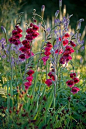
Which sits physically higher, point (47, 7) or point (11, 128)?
point (47, 7)

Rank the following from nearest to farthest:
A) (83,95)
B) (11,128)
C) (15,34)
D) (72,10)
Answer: (11,128)
(15,34)
(83,95)
(72,10)

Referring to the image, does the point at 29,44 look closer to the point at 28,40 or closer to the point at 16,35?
the point at 28,40

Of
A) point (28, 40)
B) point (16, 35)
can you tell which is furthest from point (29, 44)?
point (16, 35)

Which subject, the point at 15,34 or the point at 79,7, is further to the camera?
the point at 79,7

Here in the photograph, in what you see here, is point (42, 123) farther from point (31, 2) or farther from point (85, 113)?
point (31, 2)

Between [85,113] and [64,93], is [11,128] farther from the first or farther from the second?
[64,93]

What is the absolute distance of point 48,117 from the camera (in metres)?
2.84

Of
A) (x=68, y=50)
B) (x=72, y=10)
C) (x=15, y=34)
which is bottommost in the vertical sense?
(x=68, y=50)

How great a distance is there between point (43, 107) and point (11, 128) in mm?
596

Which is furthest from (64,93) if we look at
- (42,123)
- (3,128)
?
(3,128)

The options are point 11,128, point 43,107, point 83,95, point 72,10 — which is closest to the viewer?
point 11,128

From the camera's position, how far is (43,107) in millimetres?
2895

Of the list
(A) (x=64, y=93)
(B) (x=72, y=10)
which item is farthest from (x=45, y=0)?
(A) (x=64, y=93)

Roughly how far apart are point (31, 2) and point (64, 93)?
14.2 metres
